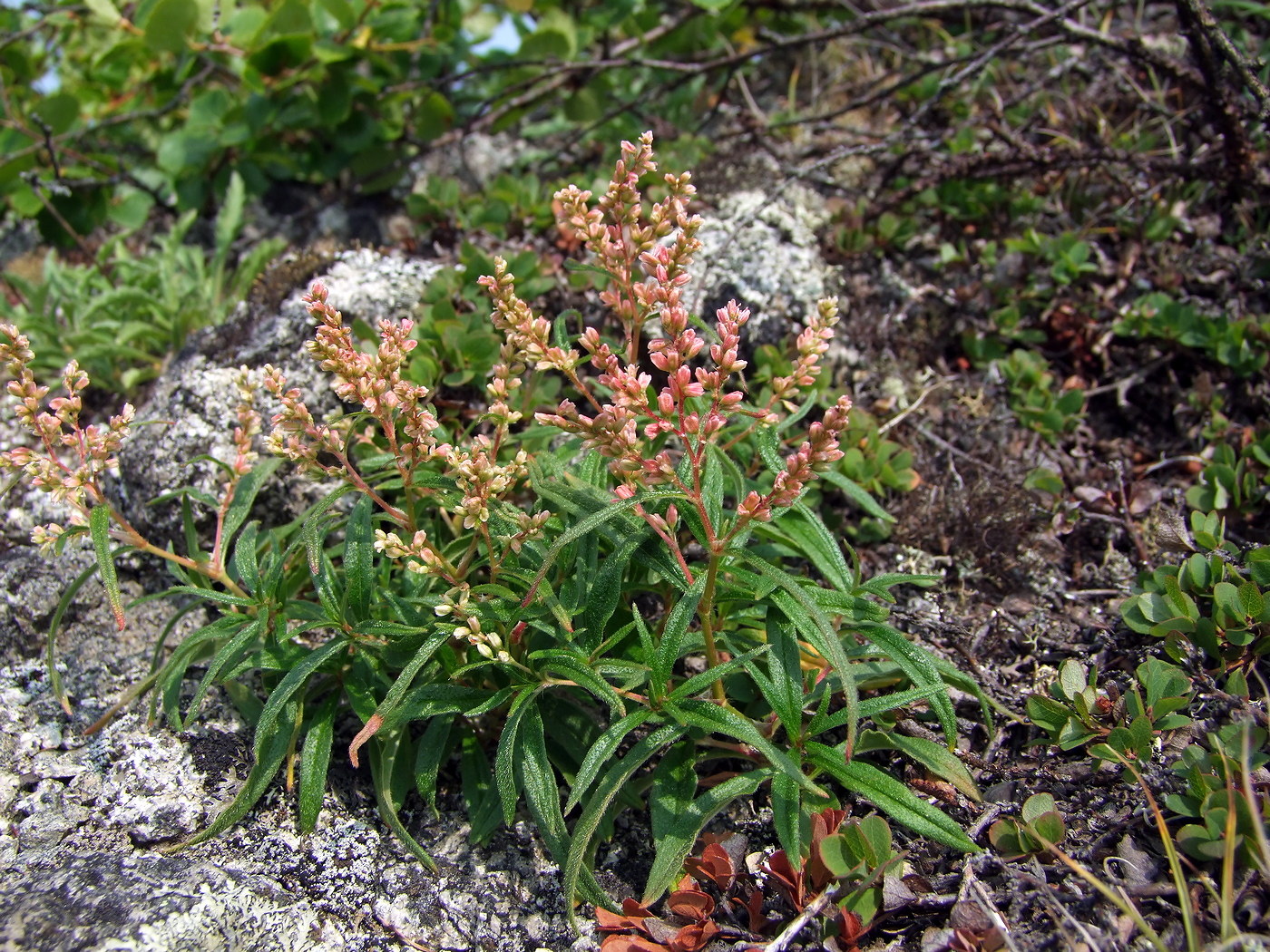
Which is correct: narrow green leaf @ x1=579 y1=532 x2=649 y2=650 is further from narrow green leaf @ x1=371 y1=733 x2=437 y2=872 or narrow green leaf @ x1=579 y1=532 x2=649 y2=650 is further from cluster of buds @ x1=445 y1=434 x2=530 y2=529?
narrow green leaf @ x1=371 y1=733 x2=437 y2=872

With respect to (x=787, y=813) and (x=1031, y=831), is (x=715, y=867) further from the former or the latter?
(x=1031, y=831)

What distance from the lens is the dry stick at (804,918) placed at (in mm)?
1975

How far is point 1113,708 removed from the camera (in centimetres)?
233

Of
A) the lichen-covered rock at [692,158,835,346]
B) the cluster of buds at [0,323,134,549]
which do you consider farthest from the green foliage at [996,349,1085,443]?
the cluster of buds at [0,323,134,549]

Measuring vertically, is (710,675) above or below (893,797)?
above

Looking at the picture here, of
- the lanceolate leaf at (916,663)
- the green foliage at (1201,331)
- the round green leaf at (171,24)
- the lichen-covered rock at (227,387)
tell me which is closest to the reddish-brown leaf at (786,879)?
the lanceolate leaf at (916,663)

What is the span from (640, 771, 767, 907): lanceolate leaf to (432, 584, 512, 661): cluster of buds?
602 mm

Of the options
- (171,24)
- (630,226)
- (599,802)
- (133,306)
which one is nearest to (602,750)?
(599,802)

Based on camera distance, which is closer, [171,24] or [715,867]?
[715,867]

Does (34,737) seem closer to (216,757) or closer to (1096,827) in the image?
(216,757)

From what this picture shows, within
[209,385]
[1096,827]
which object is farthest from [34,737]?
[1096,827]

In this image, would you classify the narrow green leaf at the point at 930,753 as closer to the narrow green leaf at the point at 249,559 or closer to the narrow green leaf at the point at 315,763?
the narrow green leaf at the point at 315,763

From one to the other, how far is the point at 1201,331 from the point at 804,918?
2862mm

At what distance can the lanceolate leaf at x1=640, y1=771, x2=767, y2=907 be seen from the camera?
7.07ft
